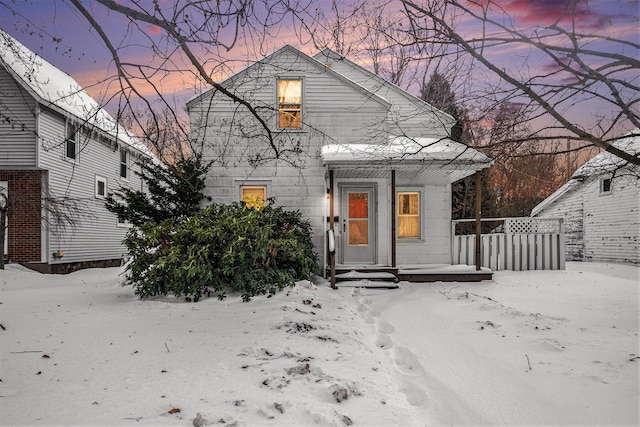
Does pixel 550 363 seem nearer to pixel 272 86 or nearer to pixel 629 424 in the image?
pixel 629 424

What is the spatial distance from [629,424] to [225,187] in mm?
9404

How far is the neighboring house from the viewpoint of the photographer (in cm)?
1524

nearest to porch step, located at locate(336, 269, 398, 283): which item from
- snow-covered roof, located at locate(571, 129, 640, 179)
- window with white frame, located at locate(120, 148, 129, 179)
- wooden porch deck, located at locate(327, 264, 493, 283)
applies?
wooden porch deck, located at locate(327, 264, 493, 283)

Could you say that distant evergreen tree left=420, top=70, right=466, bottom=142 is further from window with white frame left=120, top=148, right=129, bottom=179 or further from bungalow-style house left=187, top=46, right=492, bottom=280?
window with white frame left=120, top=148, right=129, bottom=179

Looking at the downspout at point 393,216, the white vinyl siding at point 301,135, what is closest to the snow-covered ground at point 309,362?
the downspout at point 393,216

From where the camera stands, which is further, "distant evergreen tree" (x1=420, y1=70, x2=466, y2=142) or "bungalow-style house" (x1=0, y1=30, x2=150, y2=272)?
"bungalow-style house" (x1=0, y1=30, x2=150, y2=272)

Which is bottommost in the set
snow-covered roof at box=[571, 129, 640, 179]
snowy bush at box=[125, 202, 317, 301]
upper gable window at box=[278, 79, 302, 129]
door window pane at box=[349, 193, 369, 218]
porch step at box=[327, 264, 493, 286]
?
porch step at box=[327, 264, 493, 286]

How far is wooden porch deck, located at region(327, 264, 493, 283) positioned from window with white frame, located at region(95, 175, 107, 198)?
1225 centimetres

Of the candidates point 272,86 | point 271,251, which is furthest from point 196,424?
point 272,86

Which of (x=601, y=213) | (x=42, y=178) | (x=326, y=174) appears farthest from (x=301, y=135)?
(x=601, y=213)

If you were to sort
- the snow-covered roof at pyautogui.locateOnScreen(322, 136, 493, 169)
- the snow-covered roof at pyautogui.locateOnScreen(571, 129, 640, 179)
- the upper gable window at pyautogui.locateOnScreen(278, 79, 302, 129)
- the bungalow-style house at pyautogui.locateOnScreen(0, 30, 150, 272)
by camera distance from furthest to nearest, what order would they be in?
the bungalow-style house at pyautogui.locateOnScreen(0, 30, 150, 272), the upper gable window at pyautogui.locateOnScreen(278, 79, 302, 129), the snow-covered roof at pyautogui.locateOnScreen(571, 129, 640, 179), the snow-covered roof at pyautogui.locateOnScreen(322, 136, 493, 169)

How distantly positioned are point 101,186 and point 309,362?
1675cm

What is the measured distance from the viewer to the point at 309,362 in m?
3.74

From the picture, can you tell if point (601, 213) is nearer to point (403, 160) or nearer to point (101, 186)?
point (403, 160)
